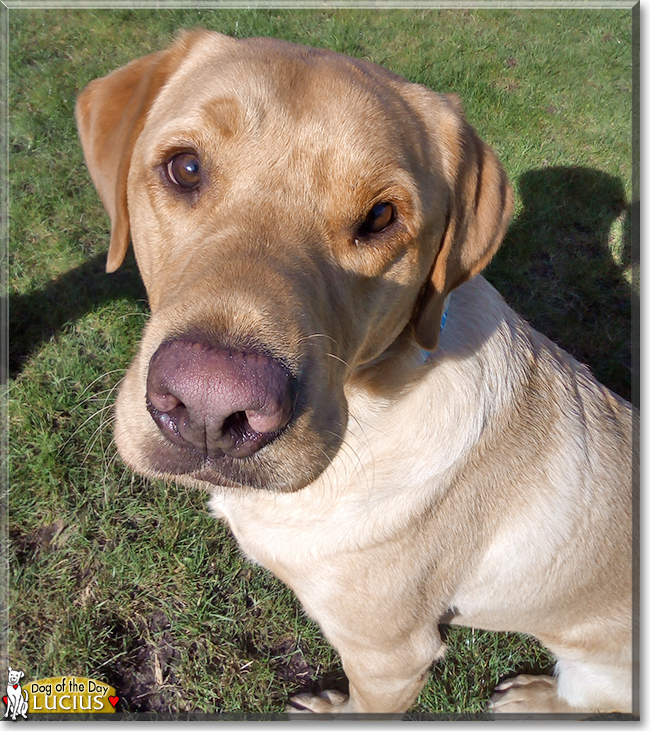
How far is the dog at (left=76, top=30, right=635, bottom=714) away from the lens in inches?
65.1

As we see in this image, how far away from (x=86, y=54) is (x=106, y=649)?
19.5 feet

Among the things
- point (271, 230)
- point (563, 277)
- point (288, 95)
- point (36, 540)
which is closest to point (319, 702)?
point (36, 540)

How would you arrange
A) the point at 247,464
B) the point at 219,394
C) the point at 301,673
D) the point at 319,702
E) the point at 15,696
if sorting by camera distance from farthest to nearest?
1. the point at 301,673
2. the point at 319,702
3. the point at 15,696
4. the point at 247,464
5. the point at 219,394

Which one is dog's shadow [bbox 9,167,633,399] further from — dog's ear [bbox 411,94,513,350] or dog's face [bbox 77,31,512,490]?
dog's ear [bbox 411,94,513,350]

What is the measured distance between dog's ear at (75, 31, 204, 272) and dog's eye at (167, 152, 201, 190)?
378mm

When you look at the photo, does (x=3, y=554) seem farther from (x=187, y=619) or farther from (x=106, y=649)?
(x=187, y=619)

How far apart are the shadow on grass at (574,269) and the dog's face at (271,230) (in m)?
3.35

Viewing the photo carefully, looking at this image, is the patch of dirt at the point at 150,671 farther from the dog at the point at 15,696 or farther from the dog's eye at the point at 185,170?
the dog's eye at the point at 185,170

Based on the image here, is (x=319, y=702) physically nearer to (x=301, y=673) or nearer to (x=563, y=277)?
(x=301, y=673)

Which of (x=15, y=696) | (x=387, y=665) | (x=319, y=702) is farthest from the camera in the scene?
(x=319, y=702)

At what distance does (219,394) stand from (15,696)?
10.1 feet

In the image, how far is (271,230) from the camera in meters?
1.89

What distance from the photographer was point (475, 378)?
8.00 ft

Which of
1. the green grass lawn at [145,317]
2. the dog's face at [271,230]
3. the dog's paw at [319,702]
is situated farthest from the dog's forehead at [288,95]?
the dog's paw at [319,702]
